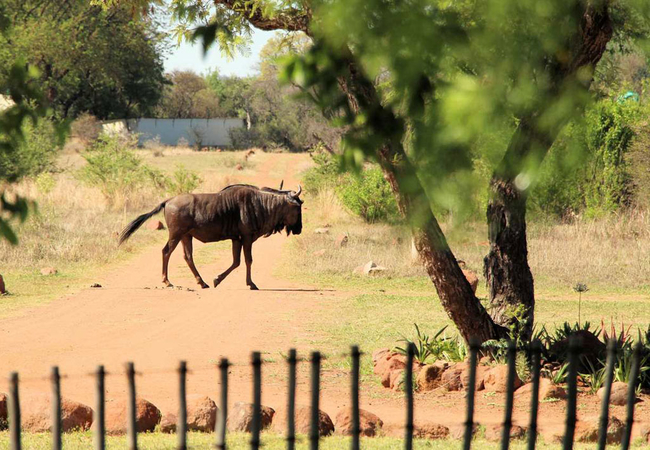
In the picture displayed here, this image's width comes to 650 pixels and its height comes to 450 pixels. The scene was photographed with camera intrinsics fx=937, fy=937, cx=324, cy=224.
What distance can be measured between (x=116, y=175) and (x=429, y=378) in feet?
63.7

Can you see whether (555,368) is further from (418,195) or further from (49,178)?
(49,178)

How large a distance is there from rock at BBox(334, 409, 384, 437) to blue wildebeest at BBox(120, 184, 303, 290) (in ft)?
26.1

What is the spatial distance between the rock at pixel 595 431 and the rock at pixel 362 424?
147cm

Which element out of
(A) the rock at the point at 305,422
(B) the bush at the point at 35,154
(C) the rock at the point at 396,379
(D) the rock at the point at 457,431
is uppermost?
(B) the bush at the point at 35,154

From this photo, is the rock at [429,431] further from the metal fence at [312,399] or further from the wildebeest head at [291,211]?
the wildebeest head at [291,211]

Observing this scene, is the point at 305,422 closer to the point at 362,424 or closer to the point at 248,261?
the point at 362,424

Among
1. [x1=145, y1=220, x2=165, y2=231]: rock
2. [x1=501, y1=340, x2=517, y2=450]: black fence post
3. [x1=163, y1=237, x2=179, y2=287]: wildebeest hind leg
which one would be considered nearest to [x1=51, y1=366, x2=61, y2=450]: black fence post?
[x1=501, y1=340, x2=517, y2=450]: black fence post

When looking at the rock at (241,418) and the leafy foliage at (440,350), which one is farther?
the leafy foliage at (440,350)

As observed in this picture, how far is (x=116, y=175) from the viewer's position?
26.5 metres

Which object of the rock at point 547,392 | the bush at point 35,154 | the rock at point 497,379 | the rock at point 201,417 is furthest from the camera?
the bush at point 35,154

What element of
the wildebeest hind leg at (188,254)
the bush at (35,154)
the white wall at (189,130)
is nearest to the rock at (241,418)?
the wildebeest hind leg at (188,254)

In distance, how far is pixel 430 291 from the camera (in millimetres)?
14875

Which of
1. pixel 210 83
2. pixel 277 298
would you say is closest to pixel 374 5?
pixel 277 298

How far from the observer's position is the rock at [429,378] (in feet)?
28.2
